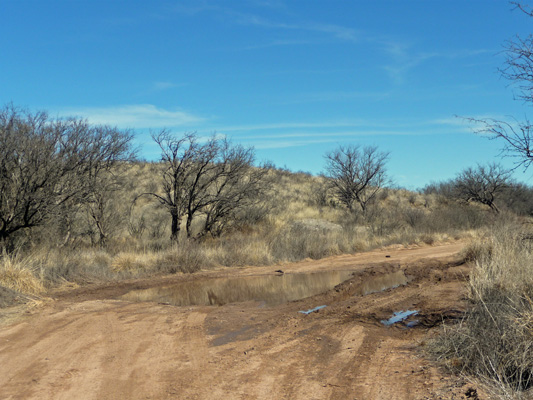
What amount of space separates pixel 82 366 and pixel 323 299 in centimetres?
591

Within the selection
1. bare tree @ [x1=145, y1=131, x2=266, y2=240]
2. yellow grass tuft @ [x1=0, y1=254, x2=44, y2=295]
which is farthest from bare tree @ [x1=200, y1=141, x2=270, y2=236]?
yellow grass tuft @ [x1=0, y1=254, x2=44, y2=295]

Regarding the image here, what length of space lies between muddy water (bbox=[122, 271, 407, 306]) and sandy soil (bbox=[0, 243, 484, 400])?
0.89 meters

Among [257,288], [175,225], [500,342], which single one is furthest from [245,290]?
[175,225]

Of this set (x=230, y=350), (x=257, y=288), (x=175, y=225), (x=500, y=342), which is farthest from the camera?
(x=175, y=225)

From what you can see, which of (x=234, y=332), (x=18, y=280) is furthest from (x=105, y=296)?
(x=234, y=332)

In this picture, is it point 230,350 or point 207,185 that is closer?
point 230,350

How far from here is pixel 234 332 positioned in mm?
7773

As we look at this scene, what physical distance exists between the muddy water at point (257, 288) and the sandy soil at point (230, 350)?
34.9 inches

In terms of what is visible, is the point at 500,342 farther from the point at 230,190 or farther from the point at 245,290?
Result: the point at 230,190

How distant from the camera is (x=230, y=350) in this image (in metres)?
6.69

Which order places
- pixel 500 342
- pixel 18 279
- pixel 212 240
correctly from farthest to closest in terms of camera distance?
1. pixel 212 240
2. pixel 18 279
3. pixel 500 342

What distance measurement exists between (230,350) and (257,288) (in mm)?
6229

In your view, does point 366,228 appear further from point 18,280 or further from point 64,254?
point 18,280

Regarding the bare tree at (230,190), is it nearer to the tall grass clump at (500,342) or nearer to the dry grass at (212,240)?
the dry grass at (212,240)
